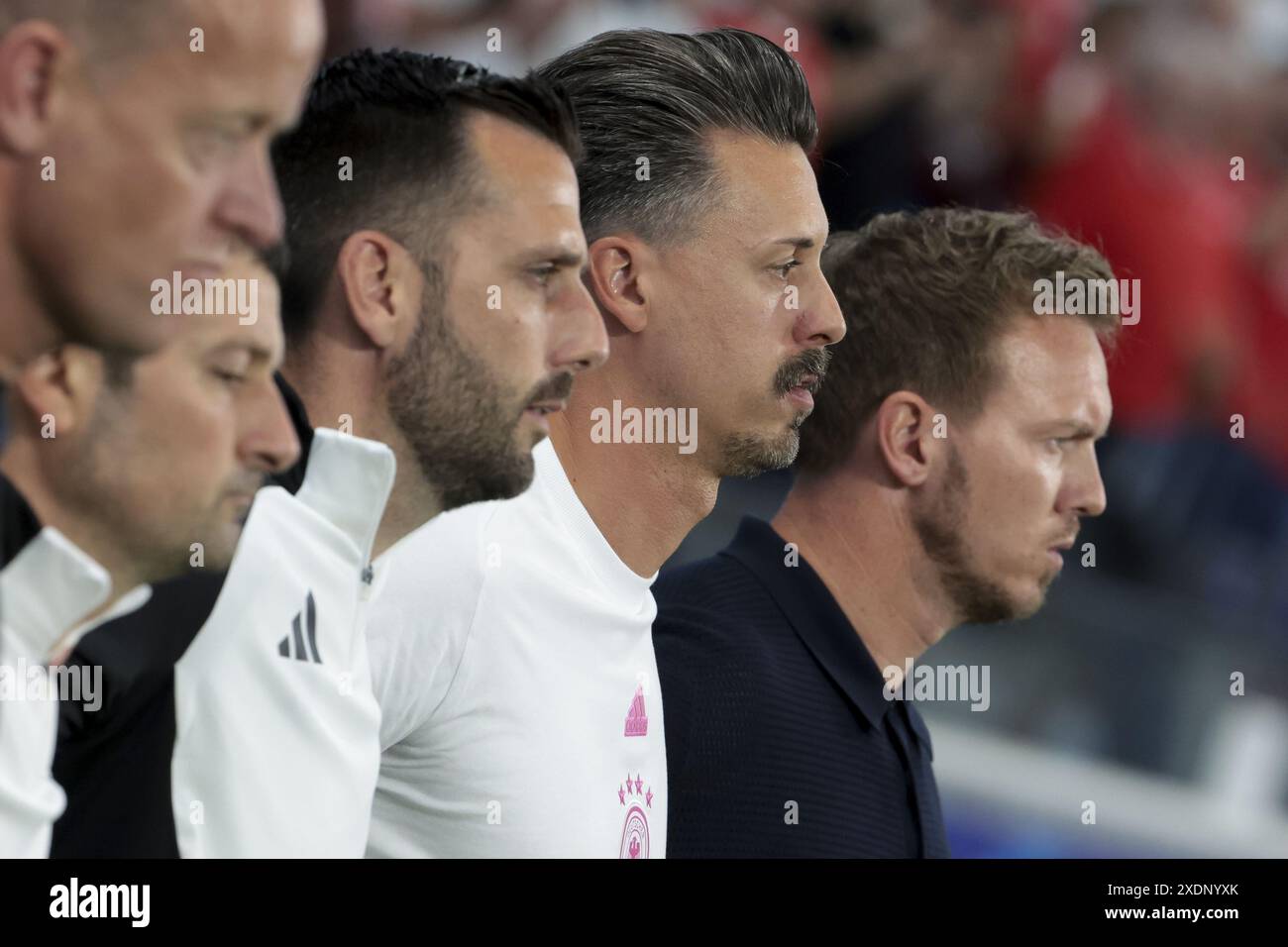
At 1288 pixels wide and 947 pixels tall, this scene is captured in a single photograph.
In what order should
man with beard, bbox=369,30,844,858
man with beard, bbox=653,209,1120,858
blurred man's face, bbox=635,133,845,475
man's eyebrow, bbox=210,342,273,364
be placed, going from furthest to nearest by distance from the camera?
man with beard, bbox=653,209,1120,858
blurred man's face, bbox=635,133,845,475
man with beard, bbox=369,30,844,858
man's eyebrow, bbox=210,342,273,364

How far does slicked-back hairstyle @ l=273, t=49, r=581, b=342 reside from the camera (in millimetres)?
1265

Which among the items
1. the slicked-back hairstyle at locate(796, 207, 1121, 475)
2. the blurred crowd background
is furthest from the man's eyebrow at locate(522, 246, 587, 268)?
the blurred crowd background

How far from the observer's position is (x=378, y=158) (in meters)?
1.28

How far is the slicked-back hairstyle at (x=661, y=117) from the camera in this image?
1559mm

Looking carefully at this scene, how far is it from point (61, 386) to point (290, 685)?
28 cm

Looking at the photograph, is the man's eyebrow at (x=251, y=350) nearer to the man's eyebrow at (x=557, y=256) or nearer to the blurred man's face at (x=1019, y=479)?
the man's eyebrow at (x=557, y=256)

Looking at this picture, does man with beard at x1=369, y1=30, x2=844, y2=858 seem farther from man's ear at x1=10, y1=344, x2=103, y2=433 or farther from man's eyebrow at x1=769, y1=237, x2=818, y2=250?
man's ear at x1=10, y1=344, x2=103, y2=433

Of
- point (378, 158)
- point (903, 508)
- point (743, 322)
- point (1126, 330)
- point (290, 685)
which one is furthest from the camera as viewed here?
point (1126, 330)

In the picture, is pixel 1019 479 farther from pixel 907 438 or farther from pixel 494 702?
pixel 494 702

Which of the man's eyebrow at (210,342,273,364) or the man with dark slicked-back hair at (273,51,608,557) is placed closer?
the man's eyebrow at (210,342,273,364)

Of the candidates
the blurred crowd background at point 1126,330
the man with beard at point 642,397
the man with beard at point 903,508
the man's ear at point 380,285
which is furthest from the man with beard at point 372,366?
the blurred crowd background at point 1126,330

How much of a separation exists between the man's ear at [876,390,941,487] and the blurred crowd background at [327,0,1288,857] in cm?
77

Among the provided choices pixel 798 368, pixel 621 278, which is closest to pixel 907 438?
pixel 798 368

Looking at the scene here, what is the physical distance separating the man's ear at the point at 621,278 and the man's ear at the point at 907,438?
37cm
